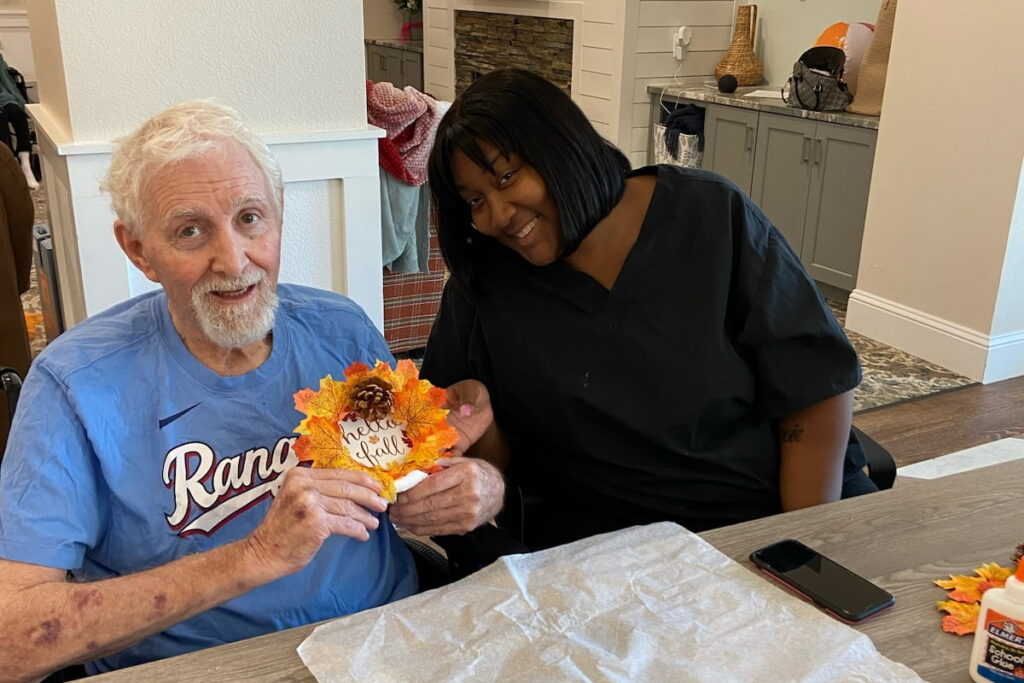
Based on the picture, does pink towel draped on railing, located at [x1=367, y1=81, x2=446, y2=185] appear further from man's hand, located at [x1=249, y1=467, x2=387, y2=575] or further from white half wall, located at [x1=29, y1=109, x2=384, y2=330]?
man's hand, located at [x1=249, y1=467, x2=387, y2=575]

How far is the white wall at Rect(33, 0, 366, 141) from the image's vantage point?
79.7 inches

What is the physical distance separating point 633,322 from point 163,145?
0.73 m

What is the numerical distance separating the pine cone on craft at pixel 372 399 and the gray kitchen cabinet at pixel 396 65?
7.07m

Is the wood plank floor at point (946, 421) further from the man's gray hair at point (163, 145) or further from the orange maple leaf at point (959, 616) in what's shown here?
the man's gray hair at point (163, 145)

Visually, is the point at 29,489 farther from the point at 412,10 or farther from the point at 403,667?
the point at 412,10

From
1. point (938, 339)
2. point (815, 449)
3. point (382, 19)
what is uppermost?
point (382, 19)

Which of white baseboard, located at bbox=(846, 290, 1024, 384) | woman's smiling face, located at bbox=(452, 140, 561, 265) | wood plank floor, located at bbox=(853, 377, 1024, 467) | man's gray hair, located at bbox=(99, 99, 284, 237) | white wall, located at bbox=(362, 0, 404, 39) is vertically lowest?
wood plank floor, located at bbox=(853, 377, 1024, 467)

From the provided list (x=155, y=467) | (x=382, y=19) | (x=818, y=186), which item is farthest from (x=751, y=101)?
(x=382, y=19)

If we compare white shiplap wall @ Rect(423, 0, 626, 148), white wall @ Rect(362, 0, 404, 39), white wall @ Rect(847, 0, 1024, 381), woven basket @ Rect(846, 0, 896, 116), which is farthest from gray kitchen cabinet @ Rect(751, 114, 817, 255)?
white wall @ Rect(362, 0, 404, 39)

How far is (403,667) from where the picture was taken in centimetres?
92

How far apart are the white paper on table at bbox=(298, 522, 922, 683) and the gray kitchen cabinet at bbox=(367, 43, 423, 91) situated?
728 cm

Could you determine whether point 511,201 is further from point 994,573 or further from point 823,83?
point 823,83

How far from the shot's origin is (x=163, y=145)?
1192 mm

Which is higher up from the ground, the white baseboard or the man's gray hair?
the man's gray hair
